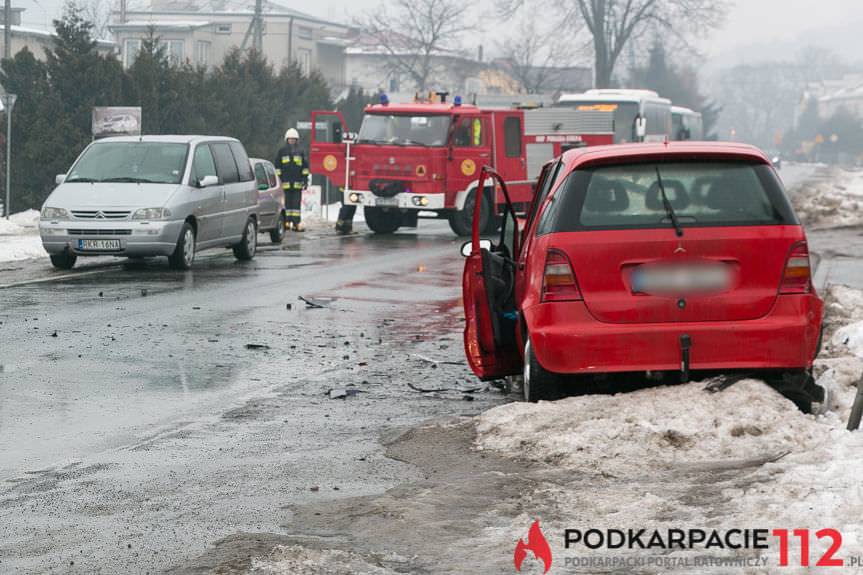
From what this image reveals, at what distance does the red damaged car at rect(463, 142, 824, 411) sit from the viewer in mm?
7270

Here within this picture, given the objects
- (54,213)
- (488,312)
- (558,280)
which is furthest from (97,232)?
(558,280)

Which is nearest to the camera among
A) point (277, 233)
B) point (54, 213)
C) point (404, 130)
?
point (54, 213)

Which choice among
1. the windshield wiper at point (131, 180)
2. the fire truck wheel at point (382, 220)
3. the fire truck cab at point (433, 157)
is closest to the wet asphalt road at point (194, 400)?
the windshield wiper at point (131, 180)

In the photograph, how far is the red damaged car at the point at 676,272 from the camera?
23.9 ft

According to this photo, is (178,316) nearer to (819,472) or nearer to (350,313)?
(350,313)

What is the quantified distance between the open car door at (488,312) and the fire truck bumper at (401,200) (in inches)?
697

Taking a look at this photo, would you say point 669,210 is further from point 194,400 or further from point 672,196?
point 194,400

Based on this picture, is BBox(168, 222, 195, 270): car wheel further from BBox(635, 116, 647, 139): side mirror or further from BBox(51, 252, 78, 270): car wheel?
BBox(635, 116, 647, 139): side mirror

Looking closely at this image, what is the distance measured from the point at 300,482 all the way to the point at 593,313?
1915mm

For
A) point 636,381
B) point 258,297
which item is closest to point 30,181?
point 258,297

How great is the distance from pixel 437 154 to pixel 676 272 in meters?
19.8

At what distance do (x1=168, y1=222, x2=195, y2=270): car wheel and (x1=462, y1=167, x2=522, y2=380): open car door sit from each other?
9.38 m

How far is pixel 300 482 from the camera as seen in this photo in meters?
6.36

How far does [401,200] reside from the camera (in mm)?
27078
